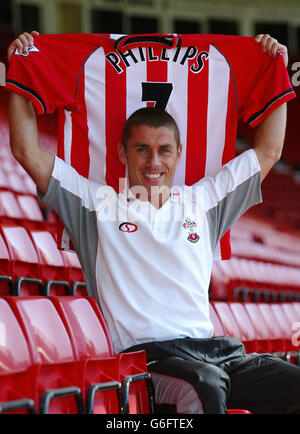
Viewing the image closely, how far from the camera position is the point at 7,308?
1518 mm

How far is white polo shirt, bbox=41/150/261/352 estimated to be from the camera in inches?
73.8

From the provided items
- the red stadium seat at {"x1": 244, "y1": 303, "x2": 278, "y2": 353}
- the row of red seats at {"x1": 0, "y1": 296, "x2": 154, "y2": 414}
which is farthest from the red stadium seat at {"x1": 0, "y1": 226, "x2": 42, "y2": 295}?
the red stadium seat at {"x1": 244, "y1": 303, "x2": 278, "y2": 353}

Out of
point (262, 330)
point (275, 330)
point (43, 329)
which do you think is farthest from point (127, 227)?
point (275, 330)

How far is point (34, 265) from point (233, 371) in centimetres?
107

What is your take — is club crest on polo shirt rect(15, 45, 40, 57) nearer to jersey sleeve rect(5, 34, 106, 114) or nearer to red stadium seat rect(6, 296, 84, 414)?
jersey sleeve rect(5, 34, 106, 114)

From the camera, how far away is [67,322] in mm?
1679

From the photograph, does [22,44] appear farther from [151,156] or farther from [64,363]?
[64,363]

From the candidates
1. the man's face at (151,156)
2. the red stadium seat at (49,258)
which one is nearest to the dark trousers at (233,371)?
the man's face at (151,156)

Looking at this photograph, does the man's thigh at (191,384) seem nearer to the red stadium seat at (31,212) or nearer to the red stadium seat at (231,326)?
the red stadium seat at (231,326)

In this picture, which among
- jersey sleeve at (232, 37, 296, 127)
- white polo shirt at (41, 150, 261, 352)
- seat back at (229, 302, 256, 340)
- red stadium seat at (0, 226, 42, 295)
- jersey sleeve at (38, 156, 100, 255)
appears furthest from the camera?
seat back at (229, 302, 256, 340)

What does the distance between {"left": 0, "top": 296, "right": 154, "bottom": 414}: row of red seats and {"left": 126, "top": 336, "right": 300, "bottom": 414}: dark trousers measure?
0.31 ft

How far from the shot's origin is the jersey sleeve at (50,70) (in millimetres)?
2053

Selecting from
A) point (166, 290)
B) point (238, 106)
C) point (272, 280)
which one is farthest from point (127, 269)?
point (272, 280)

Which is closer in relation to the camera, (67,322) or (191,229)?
(67,322)
